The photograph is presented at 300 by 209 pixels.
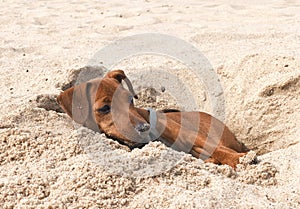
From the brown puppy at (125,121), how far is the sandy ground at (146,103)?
0.16m

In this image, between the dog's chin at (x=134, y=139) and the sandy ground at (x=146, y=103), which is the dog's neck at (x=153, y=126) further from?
the sandy ground at (x=146, y=103)

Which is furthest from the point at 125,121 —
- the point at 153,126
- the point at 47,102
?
the point at 47,102

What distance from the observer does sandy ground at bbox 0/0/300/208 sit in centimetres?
236

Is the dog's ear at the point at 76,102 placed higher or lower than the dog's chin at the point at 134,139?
higher

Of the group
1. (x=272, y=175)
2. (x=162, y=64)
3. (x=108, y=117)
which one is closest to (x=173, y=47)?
(x=162, y=64)

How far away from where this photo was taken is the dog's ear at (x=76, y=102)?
3.41 meters

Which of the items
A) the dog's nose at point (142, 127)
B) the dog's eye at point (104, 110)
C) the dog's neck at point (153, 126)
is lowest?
the dog's neck at point (153, 126)

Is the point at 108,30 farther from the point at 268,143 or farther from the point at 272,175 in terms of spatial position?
the point at 272,175

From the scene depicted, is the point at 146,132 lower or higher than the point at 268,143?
higher

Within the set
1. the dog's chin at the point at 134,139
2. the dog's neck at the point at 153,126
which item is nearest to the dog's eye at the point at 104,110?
the dog's chin at the point at 134,139

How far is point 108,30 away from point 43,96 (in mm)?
3143

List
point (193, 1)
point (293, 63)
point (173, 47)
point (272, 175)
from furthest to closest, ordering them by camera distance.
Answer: point (193, 1) < point (173, 47) < point (293, 63) < point (272, 175)

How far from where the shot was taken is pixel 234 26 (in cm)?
660

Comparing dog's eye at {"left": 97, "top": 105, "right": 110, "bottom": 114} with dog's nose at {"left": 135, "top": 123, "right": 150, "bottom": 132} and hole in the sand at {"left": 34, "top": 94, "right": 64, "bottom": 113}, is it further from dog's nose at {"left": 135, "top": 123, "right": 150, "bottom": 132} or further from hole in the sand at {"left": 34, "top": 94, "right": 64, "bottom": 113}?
hole in the sand at {"left": 34, "top": 94, "right": 64, "bottom": 113}
